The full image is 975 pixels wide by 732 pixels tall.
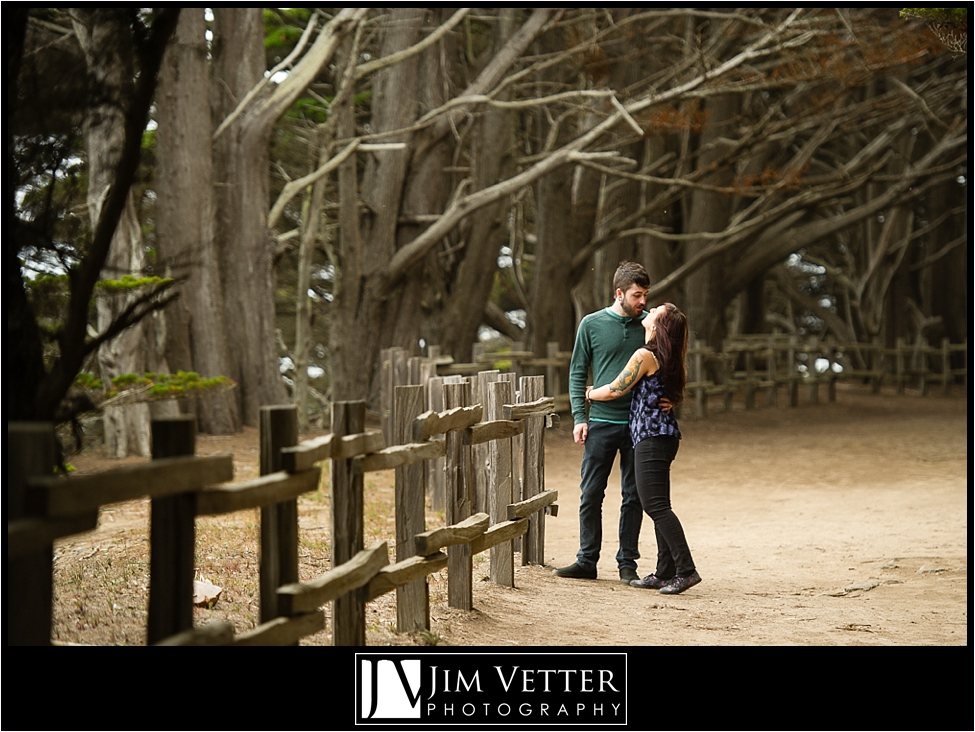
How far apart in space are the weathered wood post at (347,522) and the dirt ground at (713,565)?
0.57 metres

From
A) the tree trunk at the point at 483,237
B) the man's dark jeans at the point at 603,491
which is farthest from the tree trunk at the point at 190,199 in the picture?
the man's dark jeans at the point at 603,491

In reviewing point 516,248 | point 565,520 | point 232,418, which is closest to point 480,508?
point 565,520

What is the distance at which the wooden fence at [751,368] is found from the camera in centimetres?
1312

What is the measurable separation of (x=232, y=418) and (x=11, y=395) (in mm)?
11178

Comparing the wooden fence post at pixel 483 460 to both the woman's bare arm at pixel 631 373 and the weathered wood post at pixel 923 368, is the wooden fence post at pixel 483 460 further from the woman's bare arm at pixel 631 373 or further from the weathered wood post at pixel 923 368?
the weathered wood post at pixel 923 368

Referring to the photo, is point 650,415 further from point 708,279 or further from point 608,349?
point 708,279

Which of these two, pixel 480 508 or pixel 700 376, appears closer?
pixel 480 508

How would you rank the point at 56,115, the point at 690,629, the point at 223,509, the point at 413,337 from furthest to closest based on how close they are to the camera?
1. the point at 413,337
2. the point at 690,629
3. the point at 56,115
4. the point at 223,509

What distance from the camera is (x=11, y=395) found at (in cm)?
423

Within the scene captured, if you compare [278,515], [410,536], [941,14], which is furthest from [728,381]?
[278,515]

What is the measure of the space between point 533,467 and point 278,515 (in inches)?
127

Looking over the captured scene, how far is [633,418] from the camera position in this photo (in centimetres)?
615

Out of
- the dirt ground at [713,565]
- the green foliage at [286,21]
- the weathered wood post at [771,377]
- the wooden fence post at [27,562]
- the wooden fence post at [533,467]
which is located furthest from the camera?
the weathered wood post at [771,377]

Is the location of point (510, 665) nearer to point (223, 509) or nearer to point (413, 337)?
point (223, 509)
